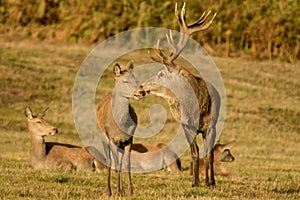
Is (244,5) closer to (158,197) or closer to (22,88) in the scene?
(22,88)

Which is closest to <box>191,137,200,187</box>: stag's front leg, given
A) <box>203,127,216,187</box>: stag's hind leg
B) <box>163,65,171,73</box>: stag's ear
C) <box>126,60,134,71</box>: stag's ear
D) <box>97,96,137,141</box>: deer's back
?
<box>203,127,216,187</box>: stag's hind leg

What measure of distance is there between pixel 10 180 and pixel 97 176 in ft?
6.48

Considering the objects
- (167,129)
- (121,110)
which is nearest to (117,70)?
(121,110)

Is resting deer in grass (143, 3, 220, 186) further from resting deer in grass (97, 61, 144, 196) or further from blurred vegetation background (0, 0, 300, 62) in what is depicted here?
blurred vegetation background (0, 0, 300, 62)

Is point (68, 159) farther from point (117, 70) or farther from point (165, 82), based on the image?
point (117, 70)

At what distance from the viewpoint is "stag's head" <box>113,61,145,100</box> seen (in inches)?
448

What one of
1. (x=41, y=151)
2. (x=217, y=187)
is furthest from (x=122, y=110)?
(x=41, y=151)

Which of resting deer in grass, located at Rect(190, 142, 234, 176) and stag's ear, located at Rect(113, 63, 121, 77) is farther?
resting deer in grass, located at Rect(190, 142, 234, 176)

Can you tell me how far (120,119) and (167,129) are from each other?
14.9 meters

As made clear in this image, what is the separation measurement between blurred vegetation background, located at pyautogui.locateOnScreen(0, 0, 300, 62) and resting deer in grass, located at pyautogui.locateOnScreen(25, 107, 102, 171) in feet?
87.7

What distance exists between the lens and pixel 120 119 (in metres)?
11.5

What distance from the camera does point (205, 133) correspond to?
13.3 meters

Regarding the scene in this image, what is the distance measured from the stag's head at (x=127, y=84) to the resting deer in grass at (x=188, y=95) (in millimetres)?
1094

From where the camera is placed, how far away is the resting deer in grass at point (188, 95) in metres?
12.9
